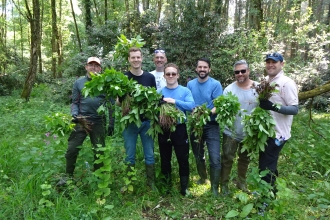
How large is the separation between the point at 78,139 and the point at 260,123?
2.71 meters

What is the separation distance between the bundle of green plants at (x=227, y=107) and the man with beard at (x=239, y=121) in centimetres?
14

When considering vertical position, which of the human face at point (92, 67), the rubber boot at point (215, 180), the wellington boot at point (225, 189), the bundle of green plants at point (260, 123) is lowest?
the wellington boot at point (225, 189)

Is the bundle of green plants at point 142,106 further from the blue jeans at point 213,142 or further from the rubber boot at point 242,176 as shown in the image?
the rubber boot at point 242,176

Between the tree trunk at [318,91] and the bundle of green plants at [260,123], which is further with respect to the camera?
the tree trunk at [318,91]

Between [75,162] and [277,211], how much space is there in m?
3.02

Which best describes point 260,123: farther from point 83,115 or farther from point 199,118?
point 83,115

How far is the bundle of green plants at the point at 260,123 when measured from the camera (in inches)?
119

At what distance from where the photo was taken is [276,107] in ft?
9.58

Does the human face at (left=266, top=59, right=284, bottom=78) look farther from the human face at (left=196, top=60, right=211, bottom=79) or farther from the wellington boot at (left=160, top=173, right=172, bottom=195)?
the wellington boot at (left=160, top=173, right=172, bottom=195)

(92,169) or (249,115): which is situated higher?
(249,115)

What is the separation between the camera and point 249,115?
3.30m

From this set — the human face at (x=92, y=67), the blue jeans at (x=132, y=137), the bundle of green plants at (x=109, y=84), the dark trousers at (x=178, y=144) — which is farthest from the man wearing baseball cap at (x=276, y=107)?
the human face at (x=92, y=67)

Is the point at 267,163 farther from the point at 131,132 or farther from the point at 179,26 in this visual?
the point at 179,26

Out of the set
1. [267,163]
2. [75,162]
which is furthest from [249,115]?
[75,162]
